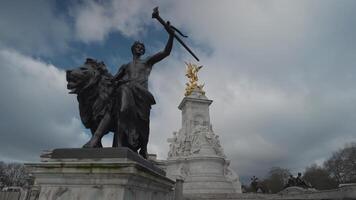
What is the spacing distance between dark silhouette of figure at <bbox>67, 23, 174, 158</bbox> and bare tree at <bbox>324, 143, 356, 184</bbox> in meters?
66.1

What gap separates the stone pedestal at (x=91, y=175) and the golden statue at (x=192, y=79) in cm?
4587

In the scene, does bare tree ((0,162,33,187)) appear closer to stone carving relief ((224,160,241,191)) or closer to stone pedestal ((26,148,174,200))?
stone carving relief ((224,160,241,191))

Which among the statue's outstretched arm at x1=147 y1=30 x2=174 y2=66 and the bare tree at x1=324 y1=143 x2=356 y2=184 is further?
the bare tree at x1=324 y1=143 x2=356 y2=184

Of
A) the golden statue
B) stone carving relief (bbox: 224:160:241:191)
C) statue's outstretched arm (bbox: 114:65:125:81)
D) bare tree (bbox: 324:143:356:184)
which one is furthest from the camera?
bare tree (bbox: 324:143:356:184)

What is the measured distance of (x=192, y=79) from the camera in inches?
2149

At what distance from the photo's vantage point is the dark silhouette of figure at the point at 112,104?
16.2ft

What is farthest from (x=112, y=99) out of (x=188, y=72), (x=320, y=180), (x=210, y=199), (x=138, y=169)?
(x=320, y=180)

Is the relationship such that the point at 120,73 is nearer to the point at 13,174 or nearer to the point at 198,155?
the point at 198,155

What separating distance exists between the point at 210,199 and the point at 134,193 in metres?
20.7

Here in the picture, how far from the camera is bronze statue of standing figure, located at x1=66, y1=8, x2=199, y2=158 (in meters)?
4.93

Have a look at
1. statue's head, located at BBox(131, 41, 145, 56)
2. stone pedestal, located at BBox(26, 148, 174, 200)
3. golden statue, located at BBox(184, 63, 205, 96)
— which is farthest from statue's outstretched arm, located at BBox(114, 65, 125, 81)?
golden statue, located at BBox(184, 63, 205, 96)

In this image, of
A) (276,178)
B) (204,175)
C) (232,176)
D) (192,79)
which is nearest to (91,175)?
(204,175)

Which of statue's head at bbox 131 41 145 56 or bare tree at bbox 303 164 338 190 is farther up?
bare tree at bbox 303 164 338 190

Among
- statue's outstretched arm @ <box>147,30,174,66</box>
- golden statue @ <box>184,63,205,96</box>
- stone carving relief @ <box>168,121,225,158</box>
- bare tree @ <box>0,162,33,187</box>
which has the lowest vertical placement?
statue's outstretched arm @ <box>147,30,174,66</box>
